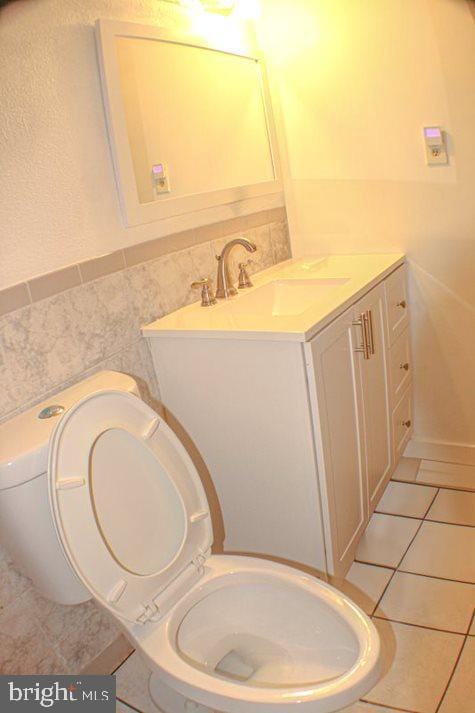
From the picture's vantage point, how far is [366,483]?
1943mm

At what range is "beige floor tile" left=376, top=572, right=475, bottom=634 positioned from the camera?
1698 millimetres

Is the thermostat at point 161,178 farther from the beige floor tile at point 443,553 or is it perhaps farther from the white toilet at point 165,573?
the beige floor tile at point 443,553

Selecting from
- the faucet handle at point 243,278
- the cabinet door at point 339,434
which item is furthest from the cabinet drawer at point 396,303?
the faucet handle at point 243,278

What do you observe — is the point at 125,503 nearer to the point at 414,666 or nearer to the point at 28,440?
the point at 28,440

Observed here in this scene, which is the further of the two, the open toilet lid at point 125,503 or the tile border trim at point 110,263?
the tile border trim at point 110,263

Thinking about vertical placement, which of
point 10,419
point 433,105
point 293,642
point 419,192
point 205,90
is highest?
point 205,90

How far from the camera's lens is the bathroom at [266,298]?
1.40 meters

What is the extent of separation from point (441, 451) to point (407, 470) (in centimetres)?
16

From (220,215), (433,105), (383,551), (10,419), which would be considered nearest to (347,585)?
(383,551)

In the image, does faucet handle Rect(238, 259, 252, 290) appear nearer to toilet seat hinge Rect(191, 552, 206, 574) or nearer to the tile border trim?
the tile border trim

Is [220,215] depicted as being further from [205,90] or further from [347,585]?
[347,585]

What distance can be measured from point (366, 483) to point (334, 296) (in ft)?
2.03

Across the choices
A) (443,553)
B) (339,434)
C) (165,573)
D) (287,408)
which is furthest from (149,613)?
(443,553)

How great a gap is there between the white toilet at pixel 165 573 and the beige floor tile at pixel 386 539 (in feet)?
2.39
